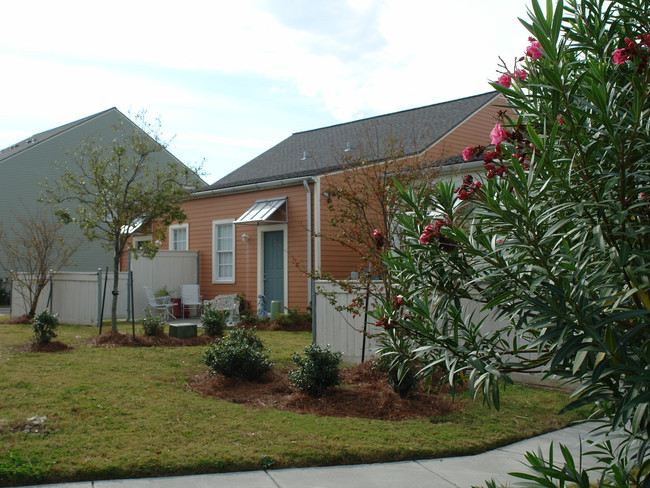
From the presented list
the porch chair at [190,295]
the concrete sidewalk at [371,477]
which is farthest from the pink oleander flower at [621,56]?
the porch chair at [190,295]

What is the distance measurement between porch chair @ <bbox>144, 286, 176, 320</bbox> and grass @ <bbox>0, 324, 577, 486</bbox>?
8.50 m

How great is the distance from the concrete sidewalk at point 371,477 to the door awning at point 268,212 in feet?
37.7

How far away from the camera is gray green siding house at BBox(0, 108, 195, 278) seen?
2831 cm

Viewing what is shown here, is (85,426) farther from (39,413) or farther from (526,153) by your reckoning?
(526,153)

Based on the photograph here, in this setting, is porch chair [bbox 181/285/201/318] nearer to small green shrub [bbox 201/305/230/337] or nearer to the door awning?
the door awning

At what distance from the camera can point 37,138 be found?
108 feet

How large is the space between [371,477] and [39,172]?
29038 millimetres

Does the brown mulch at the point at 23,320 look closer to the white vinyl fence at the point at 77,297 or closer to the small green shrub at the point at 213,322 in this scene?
the white vinyl fence at the point at 77,297

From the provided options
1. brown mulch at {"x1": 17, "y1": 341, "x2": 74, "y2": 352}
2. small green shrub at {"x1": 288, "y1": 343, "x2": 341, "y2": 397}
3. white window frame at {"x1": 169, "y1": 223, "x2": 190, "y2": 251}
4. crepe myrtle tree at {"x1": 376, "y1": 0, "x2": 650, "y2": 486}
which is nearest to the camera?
crepe myrtle tree at {"x1": 376, "y1": 0, "x2": 650, "y2": 486}

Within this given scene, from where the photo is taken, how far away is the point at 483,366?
2738mm

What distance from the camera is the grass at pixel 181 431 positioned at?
188 inches

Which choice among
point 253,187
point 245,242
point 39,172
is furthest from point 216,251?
point 39,172

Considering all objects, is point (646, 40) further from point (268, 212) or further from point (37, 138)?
point (37, 138)

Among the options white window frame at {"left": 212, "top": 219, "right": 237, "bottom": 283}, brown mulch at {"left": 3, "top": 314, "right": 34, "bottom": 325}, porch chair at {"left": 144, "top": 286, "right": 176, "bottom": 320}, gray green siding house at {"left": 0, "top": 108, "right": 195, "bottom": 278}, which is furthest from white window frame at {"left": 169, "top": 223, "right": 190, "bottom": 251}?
gray green siding house at {"left": 0, "top": 108, "right": 195, "bottom": 278}
